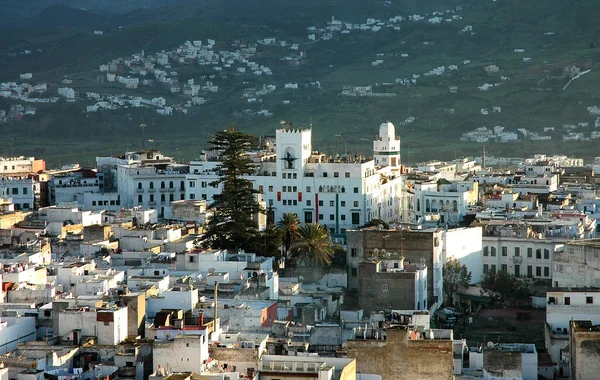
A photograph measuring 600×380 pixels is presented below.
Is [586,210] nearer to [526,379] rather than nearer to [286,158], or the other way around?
[286,158]

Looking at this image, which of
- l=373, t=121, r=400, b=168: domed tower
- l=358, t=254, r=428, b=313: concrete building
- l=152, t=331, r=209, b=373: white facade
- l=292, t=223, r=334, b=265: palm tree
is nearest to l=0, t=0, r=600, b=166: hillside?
l=373, t=121, r=400, b=168: domed tower

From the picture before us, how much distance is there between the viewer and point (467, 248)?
178 feet

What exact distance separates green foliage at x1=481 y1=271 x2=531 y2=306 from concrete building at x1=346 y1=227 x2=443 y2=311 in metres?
2.21

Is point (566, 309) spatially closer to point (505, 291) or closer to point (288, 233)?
point (505, 291)

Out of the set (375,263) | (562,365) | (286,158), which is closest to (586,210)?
(286,158)

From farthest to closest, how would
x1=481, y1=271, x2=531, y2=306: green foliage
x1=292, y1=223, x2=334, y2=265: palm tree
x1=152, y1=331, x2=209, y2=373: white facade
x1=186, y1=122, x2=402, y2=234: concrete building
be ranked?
x1=186, y1=122, x2=402, y2=234: concrete building
x1=292, y1=223, x2=334, y2=265: palm tree
x1=481, y1=271, x2=531, y2=306: green foliage
x1=152, y1=331, x2=209, y2=373: white facade

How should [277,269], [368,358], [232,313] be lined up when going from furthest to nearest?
[277,269] → [232,313] → [368,358]

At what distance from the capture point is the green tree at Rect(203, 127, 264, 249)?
5662cm

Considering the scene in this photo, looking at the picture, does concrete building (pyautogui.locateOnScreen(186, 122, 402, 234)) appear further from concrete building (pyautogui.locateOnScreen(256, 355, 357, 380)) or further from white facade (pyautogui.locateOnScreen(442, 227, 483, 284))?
concrete building (pyautogui.locateOnScreen(256, 355, 357, 380))

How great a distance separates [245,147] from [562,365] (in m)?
26.1

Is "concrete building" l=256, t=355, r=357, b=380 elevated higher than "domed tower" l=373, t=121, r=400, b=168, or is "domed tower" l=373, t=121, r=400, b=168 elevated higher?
Answer: "domed tower" l=373, t=121, r=400, b=168

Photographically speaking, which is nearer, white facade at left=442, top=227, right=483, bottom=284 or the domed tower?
white facade at left=442, top=227, right=483, bottom=284

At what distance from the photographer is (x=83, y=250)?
A: 53.3 meters

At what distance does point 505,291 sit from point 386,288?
24.2 ft
